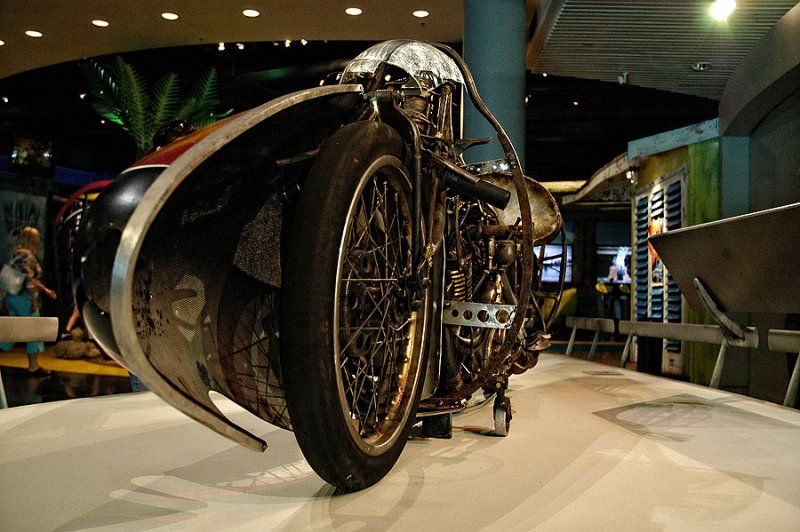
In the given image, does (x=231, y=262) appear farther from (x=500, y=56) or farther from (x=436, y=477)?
(x=500, y=56)

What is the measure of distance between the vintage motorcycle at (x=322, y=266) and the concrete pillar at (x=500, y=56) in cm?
283

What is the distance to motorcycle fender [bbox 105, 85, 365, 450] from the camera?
1.39 metres

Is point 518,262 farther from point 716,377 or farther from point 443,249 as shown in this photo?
A: point 716,377

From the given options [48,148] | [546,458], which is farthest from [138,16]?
[546,458]

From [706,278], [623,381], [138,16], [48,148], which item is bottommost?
[623,381]

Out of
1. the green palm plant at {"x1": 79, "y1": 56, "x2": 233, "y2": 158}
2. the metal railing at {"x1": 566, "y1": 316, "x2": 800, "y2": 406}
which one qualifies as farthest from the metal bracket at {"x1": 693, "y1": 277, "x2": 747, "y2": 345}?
the green palm plant at {"x1": 79, "y1": 56, "x2": 233, "y2": 158}

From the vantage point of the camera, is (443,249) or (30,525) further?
(443,249)

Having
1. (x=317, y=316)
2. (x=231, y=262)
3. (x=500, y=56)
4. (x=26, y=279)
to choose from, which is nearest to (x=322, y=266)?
(x=317, y=316)

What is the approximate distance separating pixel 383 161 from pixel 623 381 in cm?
324

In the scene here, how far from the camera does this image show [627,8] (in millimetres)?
5297

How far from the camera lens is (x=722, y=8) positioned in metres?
5.18

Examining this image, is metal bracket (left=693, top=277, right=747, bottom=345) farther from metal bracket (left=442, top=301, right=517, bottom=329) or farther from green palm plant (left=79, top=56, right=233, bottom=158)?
green palm plant (left=79, top=56, right=233, bottom=158)

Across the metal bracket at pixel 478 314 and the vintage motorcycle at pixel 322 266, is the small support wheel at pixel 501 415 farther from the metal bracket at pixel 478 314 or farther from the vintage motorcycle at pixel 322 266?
the metal bracket at pixel 478 314

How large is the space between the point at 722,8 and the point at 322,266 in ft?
16.3
